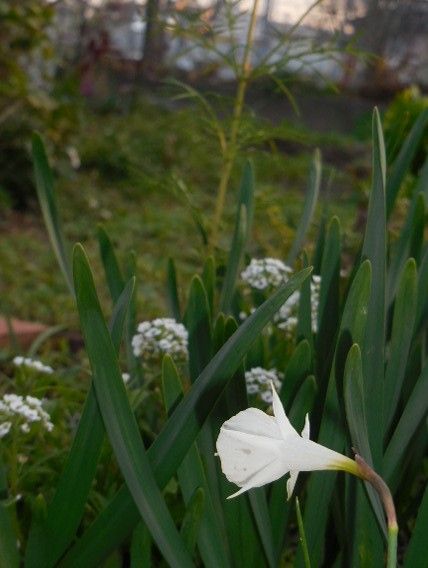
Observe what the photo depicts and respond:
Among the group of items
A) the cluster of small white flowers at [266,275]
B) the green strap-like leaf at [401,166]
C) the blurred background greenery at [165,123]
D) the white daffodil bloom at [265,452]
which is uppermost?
the green strap-like leaf at [401,166]

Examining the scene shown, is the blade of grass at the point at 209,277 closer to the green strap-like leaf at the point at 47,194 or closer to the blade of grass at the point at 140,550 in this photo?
the green strap-like leaf at the point at 47,194

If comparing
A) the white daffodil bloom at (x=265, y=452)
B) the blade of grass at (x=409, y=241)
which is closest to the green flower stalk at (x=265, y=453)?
the white daffodil bloom at (x=265, y=452)

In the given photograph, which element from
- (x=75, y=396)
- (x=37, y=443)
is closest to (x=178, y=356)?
(x=37, y=443)

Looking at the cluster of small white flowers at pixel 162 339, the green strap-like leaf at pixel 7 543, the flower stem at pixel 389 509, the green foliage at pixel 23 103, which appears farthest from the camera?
the green foliage at pixel 23 103

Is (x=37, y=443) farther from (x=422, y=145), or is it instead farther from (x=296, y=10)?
(x=296, y=10)

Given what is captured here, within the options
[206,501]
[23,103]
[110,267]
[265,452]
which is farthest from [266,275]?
[23,103]

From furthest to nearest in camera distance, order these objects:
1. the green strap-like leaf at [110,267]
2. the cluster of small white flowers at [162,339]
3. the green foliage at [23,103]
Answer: the green foliage at [23,103], the green strap-like leaf at [110,267], the cluster of small white flowers at [162,339]

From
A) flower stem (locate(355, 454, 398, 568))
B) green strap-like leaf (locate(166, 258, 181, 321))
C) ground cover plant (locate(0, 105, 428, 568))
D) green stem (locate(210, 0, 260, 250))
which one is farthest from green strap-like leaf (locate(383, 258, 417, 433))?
green stem (locate(210, 0, 260, 250))
